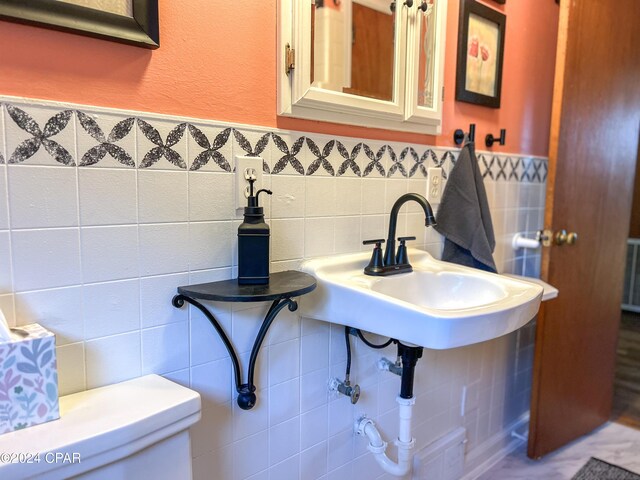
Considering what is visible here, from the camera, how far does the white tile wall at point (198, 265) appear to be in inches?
29.8

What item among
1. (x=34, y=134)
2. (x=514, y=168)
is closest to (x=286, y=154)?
(x=34, y=134)

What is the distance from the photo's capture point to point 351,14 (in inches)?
46.5

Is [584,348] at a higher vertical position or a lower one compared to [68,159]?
lower

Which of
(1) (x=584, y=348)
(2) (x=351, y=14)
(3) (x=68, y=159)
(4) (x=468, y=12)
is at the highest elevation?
(4) (x=468, y=12)

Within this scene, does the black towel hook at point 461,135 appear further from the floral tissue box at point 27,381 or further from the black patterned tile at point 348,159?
the floral tissue box at point 27,381

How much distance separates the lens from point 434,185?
4.80 ft

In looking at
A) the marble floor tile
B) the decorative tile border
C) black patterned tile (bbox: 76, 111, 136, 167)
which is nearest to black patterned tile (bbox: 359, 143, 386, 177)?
the decorative tile border

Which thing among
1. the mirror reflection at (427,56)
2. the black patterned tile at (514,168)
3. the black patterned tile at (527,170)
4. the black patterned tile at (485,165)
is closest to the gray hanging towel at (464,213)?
the black patterned tile at (485,165)

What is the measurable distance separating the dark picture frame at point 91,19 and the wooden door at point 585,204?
1.47 m

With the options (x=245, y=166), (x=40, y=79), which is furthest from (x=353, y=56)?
(x=40, y=79)

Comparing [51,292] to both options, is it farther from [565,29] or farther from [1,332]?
[565,29]

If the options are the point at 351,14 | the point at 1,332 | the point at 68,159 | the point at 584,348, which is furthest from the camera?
the point at 584,348

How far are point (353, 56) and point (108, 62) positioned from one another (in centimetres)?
64

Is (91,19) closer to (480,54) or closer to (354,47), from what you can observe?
(354,47)
